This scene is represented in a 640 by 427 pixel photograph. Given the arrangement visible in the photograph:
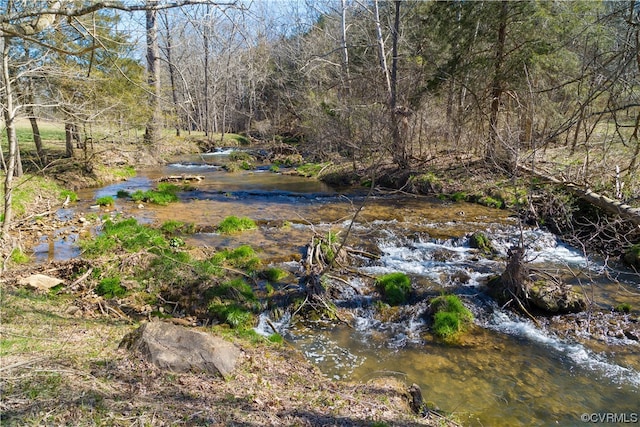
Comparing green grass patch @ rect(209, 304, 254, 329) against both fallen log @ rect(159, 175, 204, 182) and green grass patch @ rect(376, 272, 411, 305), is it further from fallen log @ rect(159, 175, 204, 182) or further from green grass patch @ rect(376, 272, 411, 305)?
fallen log @ rect(159, 175, 204, 182)

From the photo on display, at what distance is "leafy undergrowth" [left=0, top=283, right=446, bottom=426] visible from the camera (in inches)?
127

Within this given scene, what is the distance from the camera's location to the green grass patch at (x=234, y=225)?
11164 mm

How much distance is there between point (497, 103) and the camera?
16.3m

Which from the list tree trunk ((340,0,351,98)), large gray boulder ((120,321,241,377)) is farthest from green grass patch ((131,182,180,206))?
large gray boulder ((120,321,241,377))

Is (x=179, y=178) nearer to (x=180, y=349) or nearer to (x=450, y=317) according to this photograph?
(x=450, y=317)

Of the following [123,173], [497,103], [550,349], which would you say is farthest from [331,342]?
[123,173]

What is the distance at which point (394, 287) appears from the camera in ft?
26.1

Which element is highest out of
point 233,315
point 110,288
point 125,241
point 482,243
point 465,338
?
point 125,241

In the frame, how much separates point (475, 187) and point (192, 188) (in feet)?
36.8

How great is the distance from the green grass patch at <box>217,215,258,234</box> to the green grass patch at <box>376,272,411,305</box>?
4.52m

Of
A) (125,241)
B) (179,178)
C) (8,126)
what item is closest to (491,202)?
(125,241)

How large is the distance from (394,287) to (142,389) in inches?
205

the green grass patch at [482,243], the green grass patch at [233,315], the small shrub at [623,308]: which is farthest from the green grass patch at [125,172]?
the small shrub at [623,308]

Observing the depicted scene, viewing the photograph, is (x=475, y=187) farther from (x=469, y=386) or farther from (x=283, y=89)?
(x=283, y=89)
